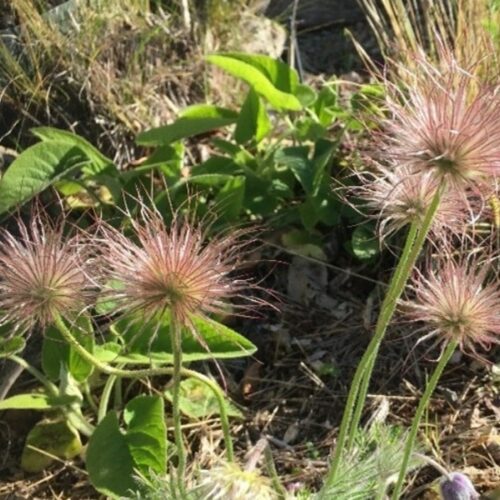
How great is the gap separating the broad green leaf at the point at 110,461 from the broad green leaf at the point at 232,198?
630 mm

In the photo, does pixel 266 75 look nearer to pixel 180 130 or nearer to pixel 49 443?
pixel 180 130

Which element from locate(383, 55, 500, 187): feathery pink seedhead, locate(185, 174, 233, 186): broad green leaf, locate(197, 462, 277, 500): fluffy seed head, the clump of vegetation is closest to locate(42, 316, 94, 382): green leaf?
the clump of vegetation

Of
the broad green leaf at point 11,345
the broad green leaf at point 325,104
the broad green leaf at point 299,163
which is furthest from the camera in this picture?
the broad green leaf at point 325,104

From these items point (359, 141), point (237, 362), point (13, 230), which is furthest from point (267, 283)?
point (13, 230)

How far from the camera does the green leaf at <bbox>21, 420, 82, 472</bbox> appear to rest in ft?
7.05

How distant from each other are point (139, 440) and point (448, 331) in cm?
69

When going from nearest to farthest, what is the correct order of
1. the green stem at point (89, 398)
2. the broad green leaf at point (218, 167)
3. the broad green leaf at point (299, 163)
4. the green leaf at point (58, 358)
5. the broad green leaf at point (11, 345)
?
the broad green leaf at point (11, 345)
the green leaf at point (58, 358)
the green stem at point (89, 398)
the broad green leaf at point (299, 163)
the broad green leaf at point (218, 167)

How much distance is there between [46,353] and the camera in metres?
2.01

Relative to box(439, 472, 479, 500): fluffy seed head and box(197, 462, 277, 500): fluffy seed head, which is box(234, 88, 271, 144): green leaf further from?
box(197, 462, 277, 500): fluffy seed head

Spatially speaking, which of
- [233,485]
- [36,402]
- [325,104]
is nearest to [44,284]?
[233,485]

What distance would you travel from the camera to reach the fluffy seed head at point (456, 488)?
5.10ft

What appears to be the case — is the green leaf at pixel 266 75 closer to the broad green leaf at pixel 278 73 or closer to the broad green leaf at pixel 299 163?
the broad green leaf at pixel 278 73

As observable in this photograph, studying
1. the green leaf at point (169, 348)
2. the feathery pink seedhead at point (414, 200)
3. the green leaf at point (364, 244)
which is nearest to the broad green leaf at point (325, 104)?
the green leaf at point (364, 244)

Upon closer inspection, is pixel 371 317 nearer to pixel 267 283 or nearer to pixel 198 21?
pixel 267 283
